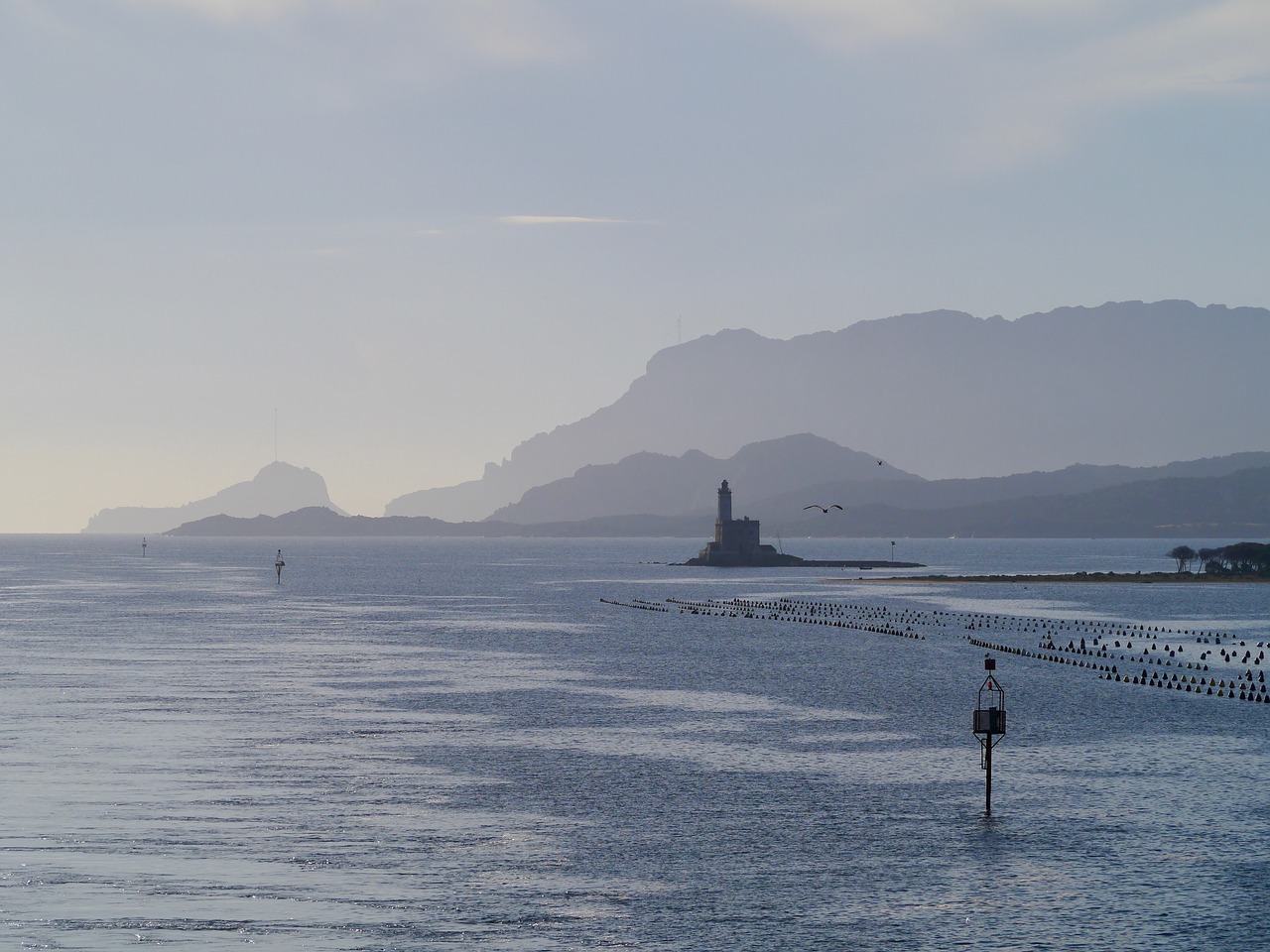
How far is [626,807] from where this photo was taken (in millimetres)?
49562

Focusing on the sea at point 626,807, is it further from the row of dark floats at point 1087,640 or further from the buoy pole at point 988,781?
the row of dark floats at point 1087,640

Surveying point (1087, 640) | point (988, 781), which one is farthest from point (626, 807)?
point (1087, 640)

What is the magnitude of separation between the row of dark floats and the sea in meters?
1.26

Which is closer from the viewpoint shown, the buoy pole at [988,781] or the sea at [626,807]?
the sea at [626,807]

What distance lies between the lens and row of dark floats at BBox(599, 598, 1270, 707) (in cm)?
9743

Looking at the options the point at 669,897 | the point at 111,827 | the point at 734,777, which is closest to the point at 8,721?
the point at 111,827

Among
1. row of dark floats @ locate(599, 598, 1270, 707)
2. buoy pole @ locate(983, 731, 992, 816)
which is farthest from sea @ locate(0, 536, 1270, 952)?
row of dark floats @ locate(599, 598, 1270, 707)

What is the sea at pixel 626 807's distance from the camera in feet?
117

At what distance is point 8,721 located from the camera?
230 feet

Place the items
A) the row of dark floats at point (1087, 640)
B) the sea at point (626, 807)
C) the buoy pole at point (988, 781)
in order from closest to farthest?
the sea at point (626, 807) → the buoy pole at point (988, 781) → the row of dark floats at point (1087, 640)

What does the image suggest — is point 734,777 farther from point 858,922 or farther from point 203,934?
point 203,934

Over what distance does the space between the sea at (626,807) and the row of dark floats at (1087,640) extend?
4.13ft

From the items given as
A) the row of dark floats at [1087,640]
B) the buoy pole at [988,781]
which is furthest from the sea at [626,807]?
the row of dark floats at [1087,640]

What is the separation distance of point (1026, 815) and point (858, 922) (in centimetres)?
1473
